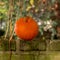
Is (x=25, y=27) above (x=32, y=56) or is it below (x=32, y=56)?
above

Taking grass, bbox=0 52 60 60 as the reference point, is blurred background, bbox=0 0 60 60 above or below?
above

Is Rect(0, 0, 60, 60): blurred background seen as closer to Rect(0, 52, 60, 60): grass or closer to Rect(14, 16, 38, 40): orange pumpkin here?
Rect(0, 52, 60, 60): grass

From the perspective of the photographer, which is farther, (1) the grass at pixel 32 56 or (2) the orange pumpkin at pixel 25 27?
(1) the grass at pixel 32 56

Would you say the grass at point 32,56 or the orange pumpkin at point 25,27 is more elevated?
the orange pumpkin at point 25,27

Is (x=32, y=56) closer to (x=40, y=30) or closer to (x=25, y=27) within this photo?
(x=40, y=30)

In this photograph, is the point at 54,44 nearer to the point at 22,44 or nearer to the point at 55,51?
the point at 55,51

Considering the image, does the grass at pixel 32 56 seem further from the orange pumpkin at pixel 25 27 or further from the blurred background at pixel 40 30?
the orange pumpkin at pixel 25 27

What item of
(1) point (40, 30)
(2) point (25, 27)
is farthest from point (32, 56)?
(2) point (25, 27)

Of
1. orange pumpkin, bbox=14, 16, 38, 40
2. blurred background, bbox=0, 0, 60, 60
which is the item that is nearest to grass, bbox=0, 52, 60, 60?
blurred background, bbox=0, 0, 60, 60

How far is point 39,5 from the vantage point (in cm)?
130

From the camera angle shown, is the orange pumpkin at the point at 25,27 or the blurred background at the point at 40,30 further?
the blurred background at the point at 40,30

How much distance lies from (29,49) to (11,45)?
0.11 metres

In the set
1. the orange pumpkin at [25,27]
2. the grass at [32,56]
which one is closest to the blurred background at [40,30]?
the grass at [32,56]

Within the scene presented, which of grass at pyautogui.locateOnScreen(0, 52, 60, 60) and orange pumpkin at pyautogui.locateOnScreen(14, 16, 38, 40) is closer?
orange pumpkin at pyautogui.locateOnScreen(14, 16, 38, 40)
